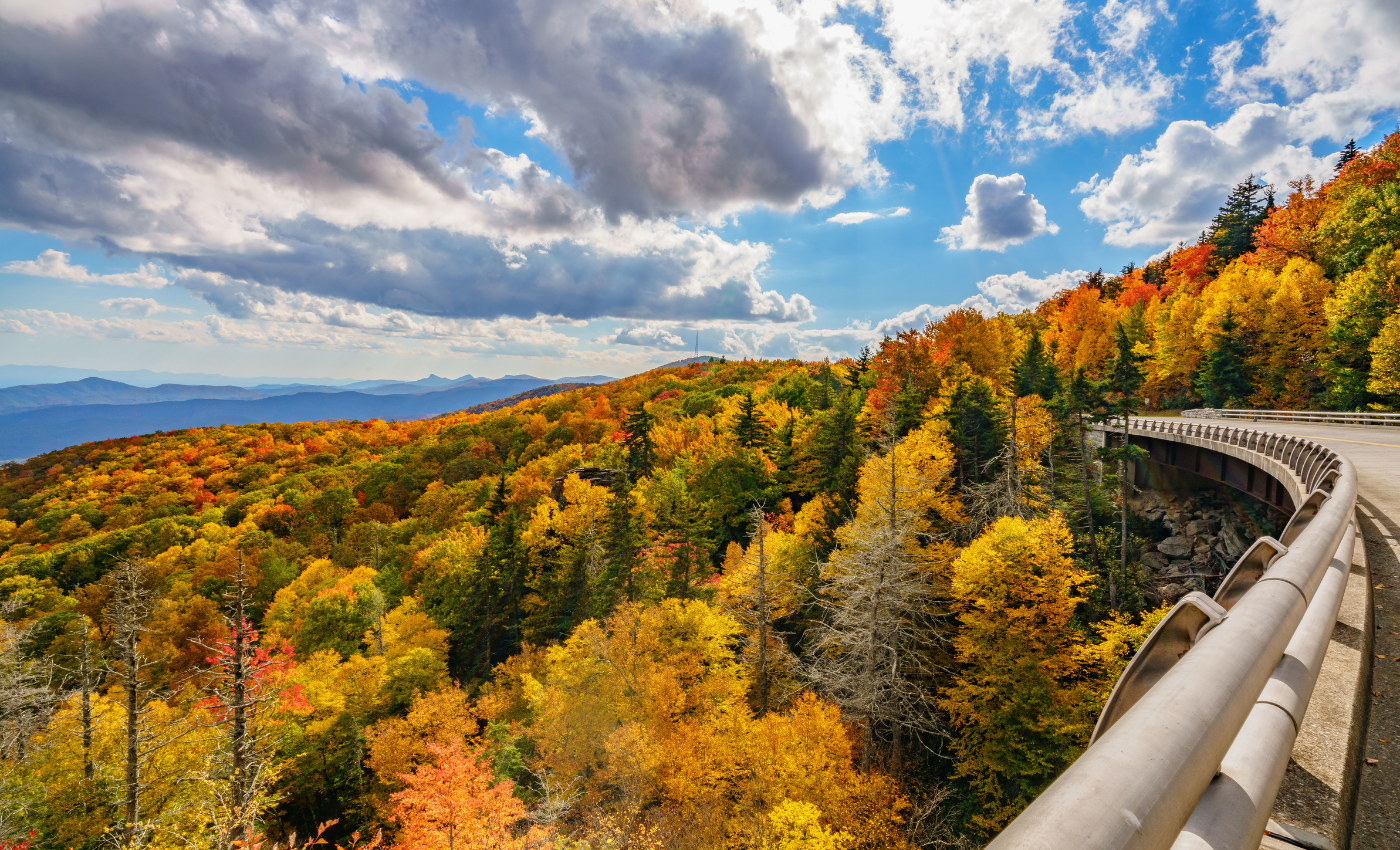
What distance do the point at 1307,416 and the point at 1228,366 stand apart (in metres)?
16.0

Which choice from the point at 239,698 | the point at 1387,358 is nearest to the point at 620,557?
the point at 239,698

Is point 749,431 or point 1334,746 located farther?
point 749,431

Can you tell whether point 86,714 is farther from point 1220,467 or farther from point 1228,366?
point 1228,366

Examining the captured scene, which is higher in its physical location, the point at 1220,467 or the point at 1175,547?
the point at 1220,467

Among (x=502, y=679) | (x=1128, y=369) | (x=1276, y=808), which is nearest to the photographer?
(x=1276, y=808)

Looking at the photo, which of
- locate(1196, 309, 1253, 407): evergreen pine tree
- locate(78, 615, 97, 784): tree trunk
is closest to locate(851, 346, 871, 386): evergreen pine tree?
locate(1196, 309, 1253, 407): evergreen pine tree

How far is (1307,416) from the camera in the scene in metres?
28.2

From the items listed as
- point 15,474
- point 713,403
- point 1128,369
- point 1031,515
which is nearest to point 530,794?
point 1031,515

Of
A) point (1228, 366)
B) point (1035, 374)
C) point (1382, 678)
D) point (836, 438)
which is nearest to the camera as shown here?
point (1382, 678)

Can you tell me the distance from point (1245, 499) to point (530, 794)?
36712mm

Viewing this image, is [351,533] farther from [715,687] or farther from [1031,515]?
[1031,515]

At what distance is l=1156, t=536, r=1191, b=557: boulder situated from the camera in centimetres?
2852

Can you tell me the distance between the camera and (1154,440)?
102 ft

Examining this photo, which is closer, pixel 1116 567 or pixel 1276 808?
pixel 1276 808
